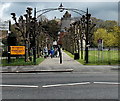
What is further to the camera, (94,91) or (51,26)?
(51,26)

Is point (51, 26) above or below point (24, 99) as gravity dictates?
above

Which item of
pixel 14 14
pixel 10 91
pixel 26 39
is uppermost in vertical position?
pixel 14 14

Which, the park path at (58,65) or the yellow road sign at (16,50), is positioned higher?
the yellow road sign at (16,50)

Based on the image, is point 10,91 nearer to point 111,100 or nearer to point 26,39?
point 111,100

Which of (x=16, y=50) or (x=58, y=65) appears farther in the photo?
(x=16, y=50)

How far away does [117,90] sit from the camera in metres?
10.2

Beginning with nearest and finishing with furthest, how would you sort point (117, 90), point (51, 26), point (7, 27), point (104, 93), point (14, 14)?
point (104, 93) → point (117, 90) → point (7, 27) → point (14, 14) → point (51, 26)

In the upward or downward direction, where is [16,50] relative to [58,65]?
upward

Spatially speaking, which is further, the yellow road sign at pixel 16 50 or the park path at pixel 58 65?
the yellow road sign at pixel 16 50

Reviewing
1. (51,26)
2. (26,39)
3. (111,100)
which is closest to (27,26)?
(26,39)

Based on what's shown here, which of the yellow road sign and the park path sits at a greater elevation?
the yellow road sign

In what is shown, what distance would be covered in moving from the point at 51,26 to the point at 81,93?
4165 inches

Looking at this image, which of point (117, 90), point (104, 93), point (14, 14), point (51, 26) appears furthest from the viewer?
point (51, 26)

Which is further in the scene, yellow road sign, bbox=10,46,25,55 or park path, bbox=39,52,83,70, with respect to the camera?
yellow road sign, bbox=10,46,25,55
